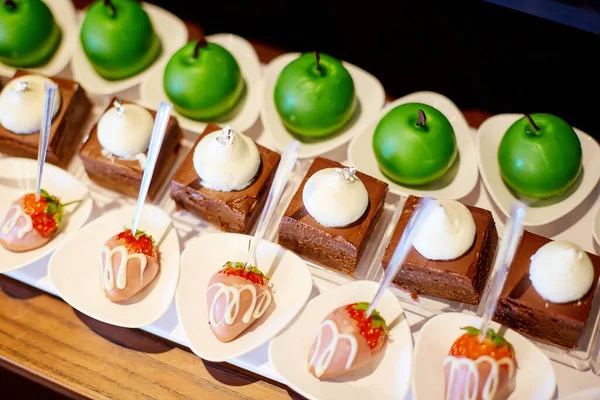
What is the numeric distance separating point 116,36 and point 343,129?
2.83 feet

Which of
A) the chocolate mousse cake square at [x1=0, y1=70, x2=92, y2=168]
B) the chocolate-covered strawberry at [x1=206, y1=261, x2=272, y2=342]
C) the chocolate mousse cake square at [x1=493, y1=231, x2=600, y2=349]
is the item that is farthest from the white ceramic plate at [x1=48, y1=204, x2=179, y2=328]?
the chocolate mousse cake square at [x1=493, y1=231, x2=600, y2=349]

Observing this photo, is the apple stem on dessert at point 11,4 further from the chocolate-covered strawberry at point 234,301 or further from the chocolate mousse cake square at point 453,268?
the chocolate mousse cake square at point 453,268

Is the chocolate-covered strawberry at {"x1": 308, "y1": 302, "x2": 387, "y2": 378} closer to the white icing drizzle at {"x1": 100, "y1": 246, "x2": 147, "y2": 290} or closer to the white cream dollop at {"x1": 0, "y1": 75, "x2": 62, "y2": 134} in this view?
the white icing drizzle at {"x1": 100, "y1": 246, "x2": 147, "y2": 290}

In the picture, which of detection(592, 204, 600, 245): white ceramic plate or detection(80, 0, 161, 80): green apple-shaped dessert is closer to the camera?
detection(592, 204, 600, 245): white ceramic plate

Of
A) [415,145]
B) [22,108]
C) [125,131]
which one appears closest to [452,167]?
[415,145]

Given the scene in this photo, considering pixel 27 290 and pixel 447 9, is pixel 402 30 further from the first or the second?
pixel 27 290

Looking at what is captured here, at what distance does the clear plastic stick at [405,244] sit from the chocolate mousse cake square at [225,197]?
49 centimetres

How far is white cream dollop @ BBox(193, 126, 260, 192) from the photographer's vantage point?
6.10ft

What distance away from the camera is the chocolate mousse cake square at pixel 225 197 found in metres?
1.90

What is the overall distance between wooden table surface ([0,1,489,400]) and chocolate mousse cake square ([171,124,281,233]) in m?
0.41

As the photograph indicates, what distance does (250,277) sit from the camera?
1.77 meters

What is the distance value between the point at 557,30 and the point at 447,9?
1.48 ft

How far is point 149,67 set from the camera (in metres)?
2.31

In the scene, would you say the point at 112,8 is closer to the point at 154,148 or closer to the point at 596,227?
the point at 154,148
